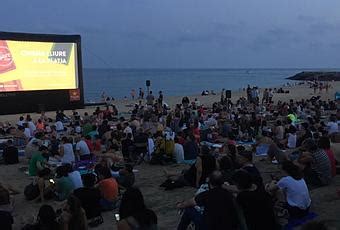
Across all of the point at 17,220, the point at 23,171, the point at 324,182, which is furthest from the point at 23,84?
the point at 324,182

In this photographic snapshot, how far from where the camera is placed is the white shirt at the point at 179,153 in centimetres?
1084

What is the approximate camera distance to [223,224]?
4258mm

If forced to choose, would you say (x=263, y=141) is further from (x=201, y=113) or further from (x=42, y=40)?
(x=42, y=40)

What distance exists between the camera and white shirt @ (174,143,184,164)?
10.8 m

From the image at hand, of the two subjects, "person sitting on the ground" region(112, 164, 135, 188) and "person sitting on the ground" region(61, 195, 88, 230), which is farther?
A: "person sitting on the ground" region(112, 164, 135, 188)

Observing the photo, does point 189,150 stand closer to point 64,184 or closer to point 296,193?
point 64,184

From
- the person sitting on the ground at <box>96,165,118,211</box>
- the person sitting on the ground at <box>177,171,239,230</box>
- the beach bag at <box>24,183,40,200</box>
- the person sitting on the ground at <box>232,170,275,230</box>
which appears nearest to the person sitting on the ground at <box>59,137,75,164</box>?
the beach bag at <box>24,183,40,200</box>

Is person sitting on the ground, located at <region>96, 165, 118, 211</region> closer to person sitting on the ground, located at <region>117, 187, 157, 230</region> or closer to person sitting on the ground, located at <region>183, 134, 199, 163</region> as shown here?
person sitting on the ground, located at <region>117, 187, 157, 230</region>

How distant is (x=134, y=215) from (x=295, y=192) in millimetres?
2542

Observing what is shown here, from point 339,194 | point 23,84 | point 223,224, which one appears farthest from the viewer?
point 23,84

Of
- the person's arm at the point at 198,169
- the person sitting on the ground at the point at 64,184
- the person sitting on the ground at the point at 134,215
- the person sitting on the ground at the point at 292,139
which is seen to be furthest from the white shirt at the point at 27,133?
the person sitting on the ground at the point at 134,215

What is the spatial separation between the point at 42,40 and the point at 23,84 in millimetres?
2211

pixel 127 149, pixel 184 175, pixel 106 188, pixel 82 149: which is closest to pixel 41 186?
pixel 106 188

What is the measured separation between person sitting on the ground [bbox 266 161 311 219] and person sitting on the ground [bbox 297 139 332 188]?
1.95 m
